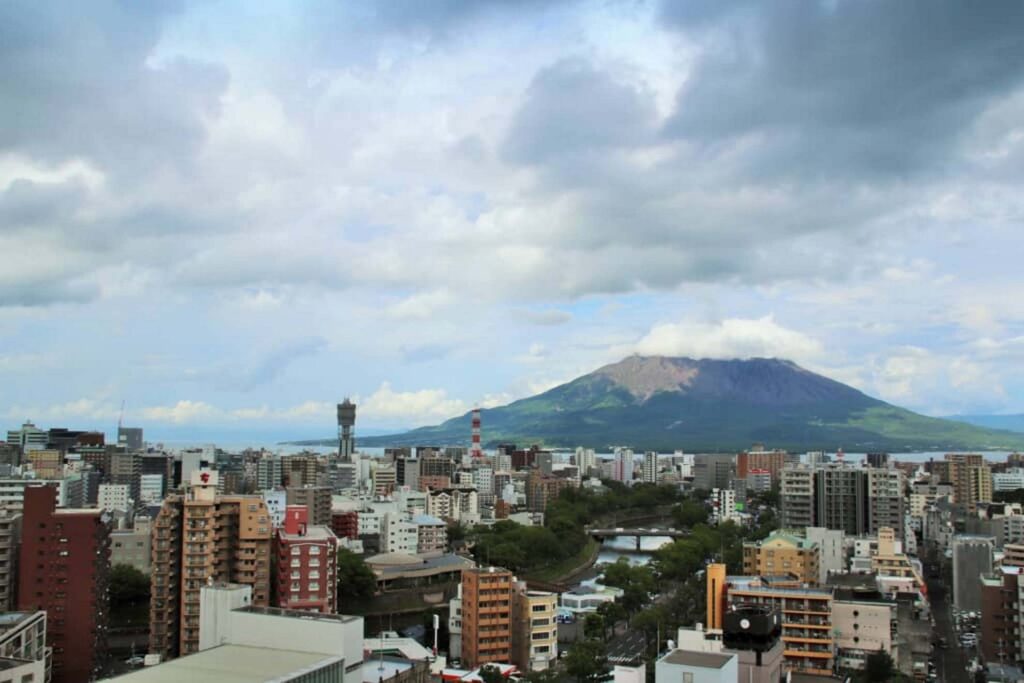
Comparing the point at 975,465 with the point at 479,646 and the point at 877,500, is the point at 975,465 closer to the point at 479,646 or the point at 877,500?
the point at 877,500

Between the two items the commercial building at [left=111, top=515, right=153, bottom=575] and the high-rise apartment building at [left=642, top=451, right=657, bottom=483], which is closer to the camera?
the commercial building at [left=111, top=515, right=153, bottom=575]

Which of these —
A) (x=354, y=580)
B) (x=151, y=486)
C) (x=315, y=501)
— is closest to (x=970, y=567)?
(x=354, y=580)

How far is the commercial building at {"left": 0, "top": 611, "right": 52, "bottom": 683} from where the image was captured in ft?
29.2

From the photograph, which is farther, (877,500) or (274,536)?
(877,500)

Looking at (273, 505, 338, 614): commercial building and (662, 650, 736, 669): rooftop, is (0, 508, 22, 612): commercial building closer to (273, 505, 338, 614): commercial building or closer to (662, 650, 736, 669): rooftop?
(273, 505, 338, 614): commercial building

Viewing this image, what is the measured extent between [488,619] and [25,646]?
21.4 ft

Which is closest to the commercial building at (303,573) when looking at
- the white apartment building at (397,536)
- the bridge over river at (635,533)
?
the white apartment building at (397,536)

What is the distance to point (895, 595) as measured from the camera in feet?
50.9

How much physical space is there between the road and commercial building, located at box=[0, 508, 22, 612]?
1460 cm

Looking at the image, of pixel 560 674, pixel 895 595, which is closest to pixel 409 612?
pixel 560 674

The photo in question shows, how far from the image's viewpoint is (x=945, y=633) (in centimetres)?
1717

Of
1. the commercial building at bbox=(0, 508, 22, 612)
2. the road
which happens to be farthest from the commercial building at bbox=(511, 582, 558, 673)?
the commercial building at bbox=(0, 508, 22, 612)

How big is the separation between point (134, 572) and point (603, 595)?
10.1m

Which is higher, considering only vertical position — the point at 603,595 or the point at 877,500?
the point at 877,500
